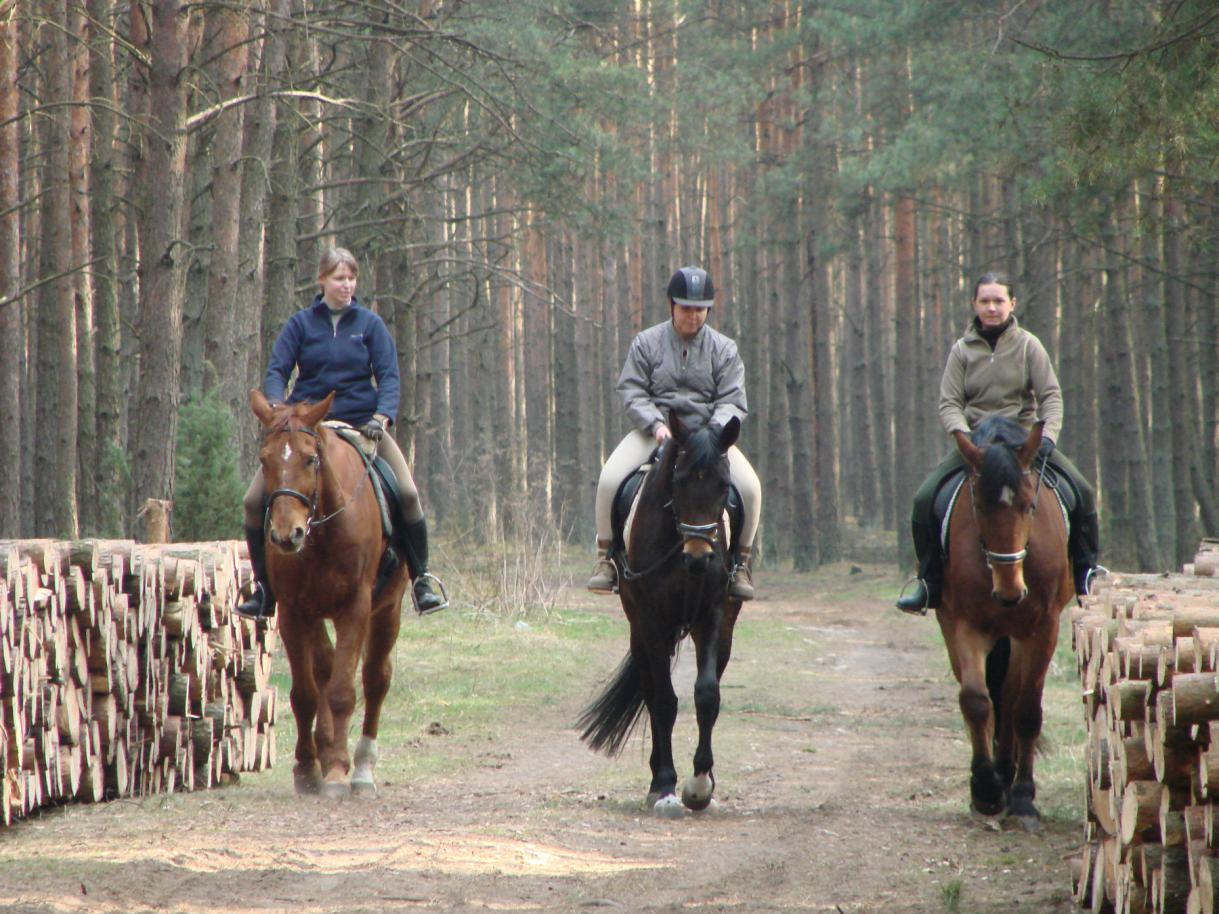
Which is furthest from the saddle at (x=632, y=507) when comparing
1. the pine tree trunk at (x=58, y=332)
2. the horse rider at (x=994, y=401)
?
the pine tree trunk at (x=58, y=332)

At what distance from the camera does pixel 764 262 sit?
50.9 m

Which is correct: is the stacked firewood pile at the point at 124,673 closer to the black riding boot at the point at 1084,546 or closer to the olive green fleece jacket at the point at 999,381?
the olive green fleece jacket at the point at 999,381

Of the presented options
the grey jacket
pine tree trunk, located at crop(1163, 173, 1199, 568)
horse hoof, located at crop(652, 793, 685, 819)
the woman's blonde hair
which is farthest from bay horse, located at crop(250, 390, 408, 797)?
pine tree trunk, located at crop(1163, 173, 1199, 568)

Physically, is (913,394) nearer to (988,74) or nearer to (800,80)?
(800,80)

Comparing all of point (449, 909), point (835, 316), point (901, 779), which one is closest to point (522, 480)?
point (901, 779)

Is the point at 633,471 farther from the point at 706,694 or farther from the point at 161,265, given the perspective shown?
the point at 161,265

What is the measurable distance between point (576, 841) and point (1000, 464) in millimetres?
2807

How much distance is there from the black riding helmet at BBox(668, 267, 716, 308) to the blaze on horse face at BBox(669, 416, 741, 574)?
933 mm

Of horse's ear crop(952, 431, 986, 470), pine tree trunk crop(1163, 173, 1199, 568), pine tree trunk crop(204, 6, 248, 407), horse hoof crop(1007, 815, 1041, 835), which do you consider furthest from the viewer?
pine tree trunk crop(1163, 173, 1199, 568)

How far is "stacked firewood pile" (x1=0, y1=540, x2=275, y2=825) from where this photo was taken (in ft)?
23.3

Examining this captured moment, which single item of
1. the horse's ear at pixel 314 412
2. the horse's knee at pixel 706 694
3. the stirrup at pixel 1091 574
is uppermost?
the horse's ear at pixel 314 412

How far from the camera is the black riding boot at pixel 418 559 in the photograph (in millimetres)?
8992

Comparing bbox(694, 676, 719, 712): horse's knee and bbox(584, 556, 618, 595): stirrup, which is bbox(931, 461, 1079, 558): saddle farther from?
bbox(584, 556, 618, 595): stirrup

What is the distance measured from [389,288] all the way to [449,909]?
17316mm
